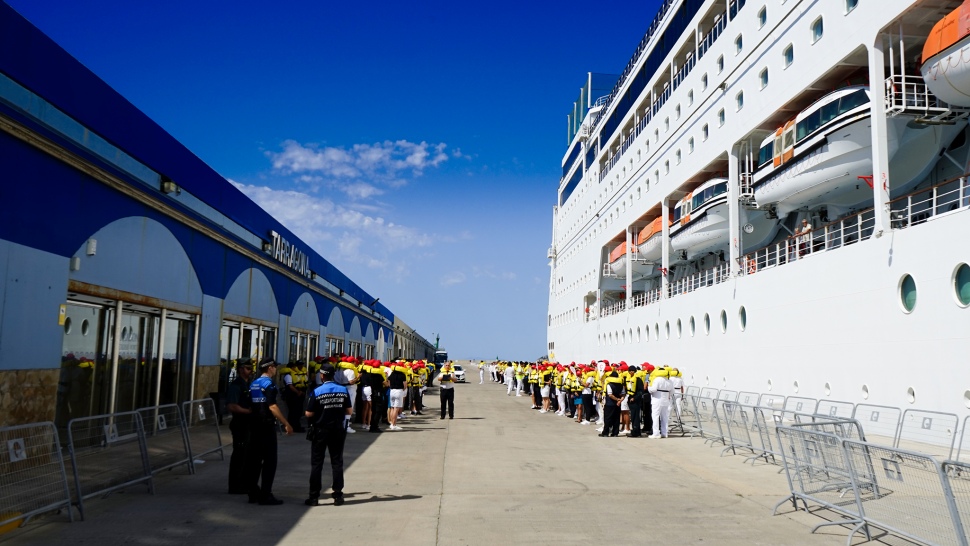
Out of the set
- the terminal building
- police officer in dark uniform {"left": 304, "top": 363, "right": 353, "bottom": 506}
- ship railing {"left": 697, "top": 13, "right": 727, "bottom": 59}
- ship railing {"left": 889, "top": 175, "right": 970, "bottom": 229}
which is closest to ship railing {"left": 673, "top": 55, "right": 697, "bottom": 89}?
ship railing {"left": 697, "top": 13, "right": 727, "bottom": 59}

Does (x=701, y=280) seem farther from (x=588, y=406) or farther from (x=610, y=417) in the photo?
(x=610, y=417)

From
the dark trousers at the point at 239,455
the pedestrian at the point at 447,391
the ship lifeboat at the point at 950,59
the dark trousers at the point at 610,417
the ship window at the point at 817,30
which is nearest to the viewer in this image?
the dark trousers at the point at 239,455

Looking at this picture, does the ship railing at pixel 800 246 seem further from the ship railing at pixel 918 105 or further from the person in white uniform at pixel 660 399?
the person in white uniform at pixel 660 399

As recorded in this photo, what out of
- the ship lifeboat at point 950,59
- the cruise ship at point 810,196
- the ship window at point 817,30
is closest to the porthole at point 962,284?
the cruise ship at point 810,196

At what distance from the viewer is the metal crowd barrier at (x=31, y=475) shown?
19.4 feet

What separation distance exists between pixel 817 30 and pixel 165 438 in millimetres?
17407

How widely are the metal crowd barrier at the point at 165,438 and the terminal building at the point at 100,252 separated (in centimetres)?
156

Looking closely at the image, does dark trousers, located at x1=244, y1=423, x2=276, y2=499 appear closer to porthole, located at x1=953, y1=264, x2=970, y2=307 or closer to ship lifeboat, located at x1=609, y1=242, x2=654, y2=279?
porthole, located at x1=953, y1=264, x2=970, y2=307

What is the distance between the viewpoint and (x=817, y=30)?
56.9ft

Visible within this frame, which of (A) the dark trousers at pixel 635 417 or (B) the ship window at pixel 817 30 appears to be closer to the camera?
(A) the dark trousers at pixel 635 417

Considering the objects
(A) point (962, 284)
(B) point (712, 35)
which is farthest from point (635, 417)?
(B) point (712, 35)

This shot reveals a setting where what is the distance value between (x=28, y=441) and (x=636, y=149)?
32208 mm

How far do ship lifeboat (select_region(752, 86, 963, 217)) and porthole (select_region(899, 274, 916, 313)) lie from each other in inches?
131

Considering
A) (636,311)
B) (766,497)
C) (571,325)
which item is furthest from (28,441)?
(571,325)
